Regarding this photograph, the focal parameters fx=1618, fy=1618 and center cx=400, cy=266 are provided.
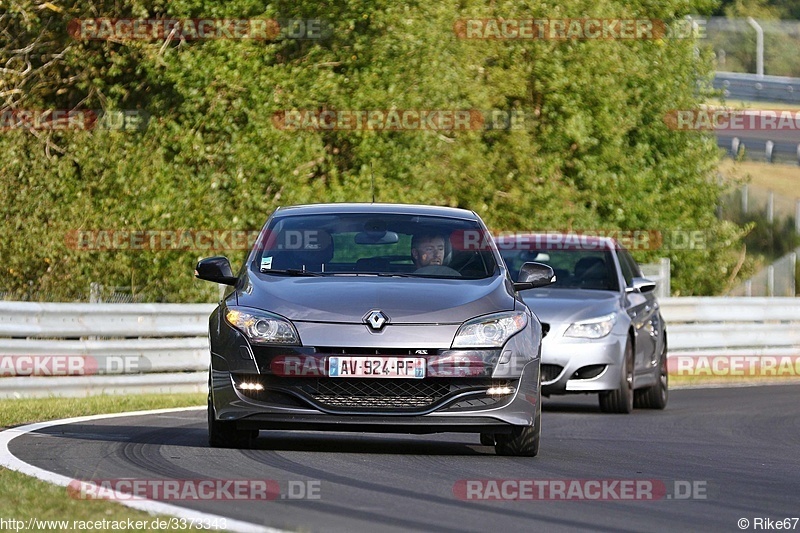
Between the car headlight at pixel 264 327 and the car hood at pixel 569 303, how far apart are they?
612 centimetres

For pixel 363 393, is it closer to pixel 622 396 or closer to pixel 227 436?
pixel 227 436

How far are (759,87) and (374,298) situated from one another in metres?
55.9

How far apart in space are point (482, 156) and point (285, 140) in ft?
15.5

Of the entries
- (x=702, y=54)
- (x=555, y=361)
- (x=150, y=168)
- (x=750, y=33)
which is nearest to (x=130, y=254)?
(x=150, y=168)
